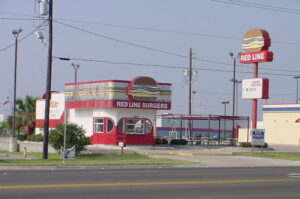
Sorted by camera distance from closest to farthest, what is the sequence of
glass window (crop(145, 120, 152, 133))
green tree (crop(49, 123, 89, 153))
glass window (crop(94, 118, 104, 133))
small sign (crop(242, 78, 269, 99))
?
green tree (crop(49, 123, 89, 153)), glass window (crop(94, 118, 104, 133)), glass window (crop(145, 120, 152, 133)), small sign (crop(242, 78, 269, 99))

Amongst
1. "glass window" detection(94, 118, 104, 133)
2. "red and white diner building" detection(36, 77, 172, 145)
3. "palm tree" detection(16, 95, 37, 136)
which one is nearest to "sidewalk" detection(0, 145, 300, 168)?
"red and white diner building" detection(36, 77, 172, 145)

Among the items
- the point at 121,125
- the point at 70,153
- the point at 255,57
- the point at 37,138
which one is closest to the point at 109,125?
the point at 121,125

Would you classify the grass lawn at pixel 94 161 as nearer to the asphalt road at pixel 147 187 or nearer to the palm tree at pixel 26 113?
the asphalt road at pixel 147 187

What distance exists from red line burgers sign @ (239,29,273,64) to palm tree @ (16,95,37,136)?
20.7m

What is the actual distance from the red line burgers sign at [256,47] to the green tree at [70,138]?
1965 centimetres

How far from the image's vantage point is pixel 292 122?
2621 inches

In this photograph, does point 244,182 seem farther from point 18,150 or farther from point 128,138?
point 18,150

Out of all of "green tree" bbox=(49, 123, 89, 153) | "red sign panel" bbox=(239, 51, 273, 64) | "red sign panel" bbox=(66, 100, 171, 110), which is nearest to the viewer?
"green tree" bbox=(49, 123, 89, 153)

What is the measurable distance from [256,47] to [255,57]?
99 cm

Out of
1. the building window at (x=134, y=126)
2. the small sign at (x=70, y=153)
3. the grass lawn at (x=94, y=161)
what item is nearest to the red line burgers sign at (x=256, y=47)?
the building window at (x=134, y=126)

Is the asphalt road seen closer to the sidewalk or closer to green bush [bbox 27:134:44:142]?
the sidewalk

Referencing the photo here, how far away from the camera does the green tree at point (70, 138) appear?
3616cm

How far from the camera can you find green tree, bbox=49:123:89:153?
119ft

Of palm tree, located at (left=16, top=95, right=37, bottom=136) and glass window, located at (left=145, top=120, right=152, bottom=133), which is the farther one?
palm tree, located at (left=16, top=95, right=37, bottom=136)
